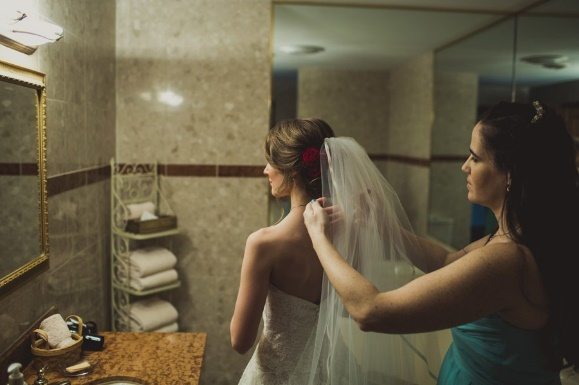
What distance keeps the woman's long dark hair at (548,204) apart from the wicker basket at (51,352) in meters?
1.30

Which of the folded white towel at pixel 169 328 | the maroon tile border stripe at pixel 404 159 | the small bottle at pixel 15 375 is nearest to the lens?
the small bottle at pixel 15 375

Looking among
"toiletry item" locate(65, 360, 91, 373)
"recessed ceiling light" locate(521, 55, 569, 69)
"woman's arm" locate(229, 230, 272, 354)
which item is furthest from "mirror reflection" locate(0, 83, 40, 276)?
"recessed ceiling light" locate(521, 55, 569, 69)

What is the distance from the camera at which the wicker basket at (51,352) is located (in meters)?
1.45

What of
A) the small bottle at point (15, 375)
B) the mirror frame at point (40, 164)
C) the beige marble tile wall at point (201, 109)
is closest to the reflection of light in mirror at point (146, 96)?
the beige marble tile wall at point (201, 109)

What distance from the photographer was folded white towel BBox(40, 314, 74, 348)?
150 centimetres

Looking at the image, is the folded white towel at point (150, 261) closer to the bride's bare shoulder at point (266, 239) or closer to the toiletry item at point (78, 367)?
the toiletry item at point (78, 367)

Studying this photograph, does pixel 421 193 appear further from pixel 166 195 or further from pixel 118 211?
pixel 118 211

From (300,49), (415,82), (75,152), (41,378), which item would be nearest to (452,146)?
(415,82)

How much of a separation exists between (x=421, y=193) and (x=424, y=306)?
2.25 meters

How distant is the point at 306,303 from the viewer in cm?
143

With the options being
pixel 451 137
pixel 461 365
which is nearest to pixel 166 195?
pixel 451 137

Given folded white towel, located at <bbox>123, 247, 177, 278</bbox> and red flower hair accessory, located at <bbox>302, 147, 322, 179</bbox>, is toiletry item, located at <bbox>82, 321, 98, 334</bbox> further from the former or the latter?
red flower hair accessory, located at <bbox>302, 147, 322, 179</bbox>

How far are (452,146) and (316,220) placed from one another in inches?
83.0

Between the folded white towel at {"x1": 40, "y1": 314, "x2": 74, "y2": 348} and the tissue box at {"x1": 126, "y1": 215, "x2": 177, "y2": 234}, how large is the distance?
3.08 ft
